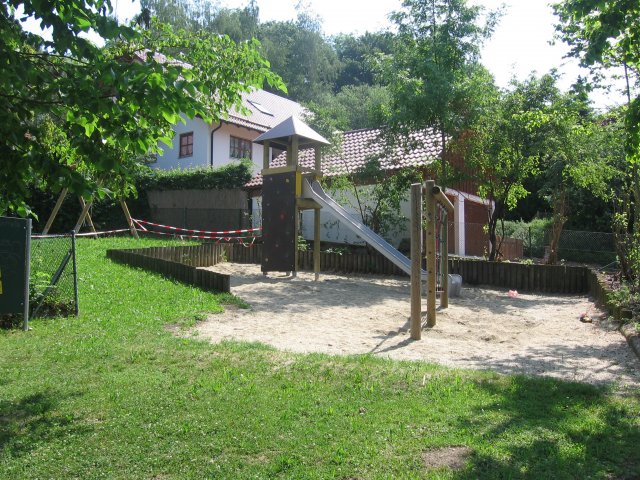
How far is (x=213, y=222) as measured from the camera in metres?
24.2

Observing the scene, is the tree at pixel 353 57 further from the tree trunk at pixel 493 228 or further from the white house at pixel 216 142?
the tree trunk at pixel 493 228

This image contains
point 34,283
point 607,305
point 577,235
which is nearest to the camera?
point 34,283

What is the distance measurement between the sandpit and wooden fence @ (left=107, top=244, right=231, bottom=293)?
703 mm

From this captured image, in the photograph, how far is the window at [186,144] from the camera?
29297 mm

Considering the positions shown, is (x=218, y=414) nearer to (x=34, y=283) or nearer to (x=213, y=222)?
(x=34, y=283)

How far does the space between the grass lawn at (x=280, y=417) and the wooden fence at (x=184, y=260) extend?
178 inches

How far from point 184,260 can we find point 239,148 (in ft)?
52.9

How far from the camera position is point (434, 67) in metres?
16.1

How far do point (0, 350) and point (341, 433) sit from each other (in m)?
4.42

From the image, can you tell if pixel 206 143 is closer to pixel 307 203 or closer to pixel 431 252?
pixel 307 203

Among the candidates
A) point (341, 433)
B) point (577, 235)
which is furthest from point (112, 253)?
point (577, 235)

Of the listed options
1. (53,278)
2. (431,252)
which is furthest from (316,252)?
(53,278)

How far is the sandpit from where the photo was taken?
6.46 meters

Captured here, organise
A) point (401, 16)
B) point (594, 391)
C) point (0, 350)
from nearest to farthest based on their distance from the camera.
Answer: point (594, 391) → point (0, 350) → point (401, 16)
